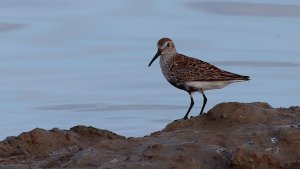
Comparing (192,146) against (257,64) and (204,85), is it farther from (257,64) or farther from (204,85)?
(257,64)

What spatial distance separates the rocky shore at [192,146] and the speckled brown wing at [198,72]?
154 cm

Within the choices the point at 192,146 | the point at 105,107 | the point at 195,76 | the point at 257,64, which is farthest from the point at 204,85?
the point at 257,64

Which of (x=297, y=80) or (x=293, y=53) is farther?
(x=293, y=53)

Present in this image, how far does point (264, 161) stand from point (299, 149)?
349mm

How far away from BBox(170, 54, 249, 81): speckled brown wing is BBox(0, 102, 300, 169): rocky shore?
154cm

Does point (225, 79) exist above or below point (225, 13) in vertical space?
below

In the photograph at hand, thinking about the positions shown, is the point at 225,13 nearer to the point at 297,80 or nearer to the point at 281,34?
the point at 281,34

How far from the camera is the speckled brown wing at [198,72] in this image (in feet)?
41.4

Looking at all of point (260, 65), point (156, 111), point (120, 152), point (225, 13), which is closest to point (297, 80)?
point (260, 65)

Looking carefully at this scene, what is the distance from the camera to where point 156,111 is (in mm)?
16844

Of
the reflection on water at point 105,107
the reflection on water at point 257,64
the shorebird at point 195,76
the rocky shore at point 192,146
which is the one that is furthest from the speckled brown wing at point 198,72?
the reflection on water at point 257,64

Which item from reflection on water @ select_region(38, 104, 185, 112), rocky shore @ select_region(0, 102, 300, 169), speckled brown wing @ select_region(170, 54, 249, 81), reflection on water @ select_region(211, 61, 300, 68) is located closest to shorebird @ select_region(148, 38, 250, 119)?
speckled brown wing @ select_region(170, 54, 249, 81)

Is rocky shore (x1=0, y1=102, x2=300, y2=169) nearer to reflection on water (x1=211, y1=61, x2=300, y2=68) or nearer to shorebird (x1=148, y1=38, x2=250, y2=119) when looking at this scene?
shorebird (x1=148, y1=38, x2=250, y2=119)

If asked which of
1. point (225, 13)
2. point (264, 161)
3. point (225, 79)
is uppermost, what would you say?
point (225, 13)
